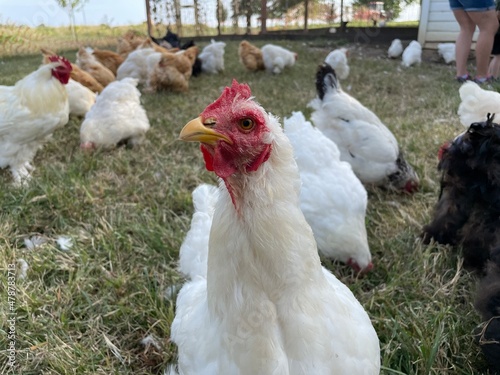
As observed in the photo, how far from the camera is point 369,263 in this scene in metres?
1.93

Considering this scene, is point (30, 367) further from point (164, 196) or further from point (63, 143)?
point (63, 143)

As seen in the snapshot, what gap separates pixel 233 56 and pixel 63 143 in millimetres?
6690

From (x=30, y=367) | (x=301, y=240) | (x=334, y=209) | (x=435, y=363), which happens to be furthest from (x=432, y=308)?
(x=30, y=367)

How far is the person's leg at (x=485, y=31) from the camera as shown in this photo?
180 inches

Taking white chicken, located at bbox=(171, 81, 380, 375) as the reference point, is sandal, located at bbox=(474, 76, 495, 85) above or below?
below

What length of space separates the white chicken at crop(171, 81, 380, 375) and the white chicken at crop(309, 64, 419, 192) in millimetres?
1926

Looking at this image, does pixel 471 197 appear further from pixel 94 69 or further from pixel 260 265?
pixel 94 69

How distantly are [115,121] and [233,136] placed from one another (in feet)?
10.1

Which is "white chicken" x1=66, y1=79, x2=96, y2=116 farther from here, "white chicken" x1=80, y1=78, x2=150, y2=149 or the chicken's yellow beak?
the chicken's yellow beak

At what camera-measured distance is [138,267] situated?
1982 millimetres

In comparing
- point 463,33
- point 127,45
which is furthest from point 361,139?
point 127,45

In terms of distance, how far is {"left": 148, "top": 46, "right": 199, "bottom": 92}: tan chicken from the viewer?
562 cm

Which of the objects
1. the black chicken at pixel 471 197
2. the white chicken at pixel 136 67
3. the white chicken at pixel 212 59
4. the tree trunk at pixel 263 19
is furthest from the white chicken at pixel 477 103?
the tree trunk at pixel 263 19

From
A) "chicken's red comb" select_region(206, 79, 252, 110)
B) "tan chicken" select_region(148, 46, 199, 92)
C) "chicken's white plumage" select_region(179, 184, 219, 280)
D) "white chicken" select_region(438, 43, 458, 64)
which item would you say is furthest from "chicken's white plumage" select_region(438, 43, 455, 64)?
"chicken's red comb" select_region(206, 79, 252, 110)
